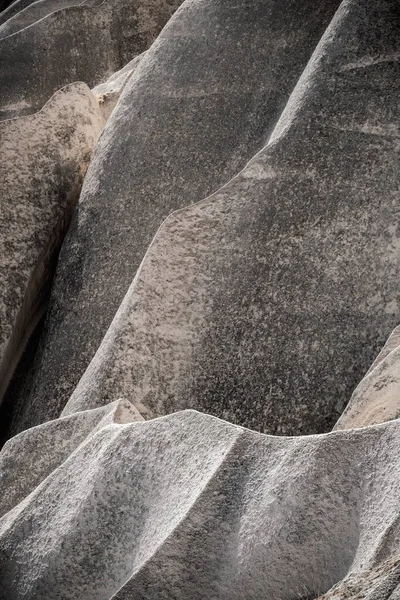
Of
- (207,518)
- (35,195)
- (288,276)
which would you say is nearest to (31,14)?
(35,195)

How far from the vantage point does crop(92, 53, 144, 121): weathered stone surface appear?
4.78 meters

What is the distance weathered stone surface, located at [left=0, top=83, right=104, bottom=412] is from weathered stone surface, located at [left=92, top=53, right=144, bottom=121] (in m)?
0.11

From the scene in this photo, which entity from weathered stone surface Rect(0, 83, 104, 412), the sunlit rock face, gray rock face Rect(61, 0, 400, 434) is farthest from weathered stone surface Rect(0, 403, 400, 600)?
weathered stone surface Rect(0, 83, 104, 412)

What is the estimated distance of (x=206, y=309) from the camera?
11.7 ft

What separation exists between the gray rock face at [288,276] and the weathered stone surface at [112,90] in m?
1.14

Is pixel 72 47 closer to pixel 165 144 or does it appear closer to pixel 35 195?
pixel 35 195

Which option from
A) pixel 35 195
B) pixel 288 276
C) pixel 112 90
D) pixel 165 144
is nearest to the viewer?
pixel 288 276

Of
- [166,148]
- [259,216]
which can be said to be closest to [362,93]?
[259,216]

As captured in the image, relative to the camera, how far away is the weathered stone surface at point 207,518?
2262mm

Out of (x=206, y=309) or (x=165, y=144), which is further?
(x=165, y=144)

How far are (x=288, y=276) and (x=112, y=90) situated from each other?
65.8 inches

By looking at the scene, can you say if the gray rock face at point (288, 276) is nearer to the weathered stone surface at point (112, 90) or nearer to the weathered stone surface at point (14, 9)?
the weathered stone surface at point (112, 90)

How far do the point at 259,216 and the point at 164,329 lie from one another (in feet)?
1.33

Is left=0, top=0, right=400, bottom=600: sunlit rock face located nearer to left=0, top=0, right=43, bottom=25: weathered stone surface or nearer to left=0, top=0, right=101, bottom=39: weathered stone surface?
left=0, top=0, right=101, bottom=39: weathered stone surface
